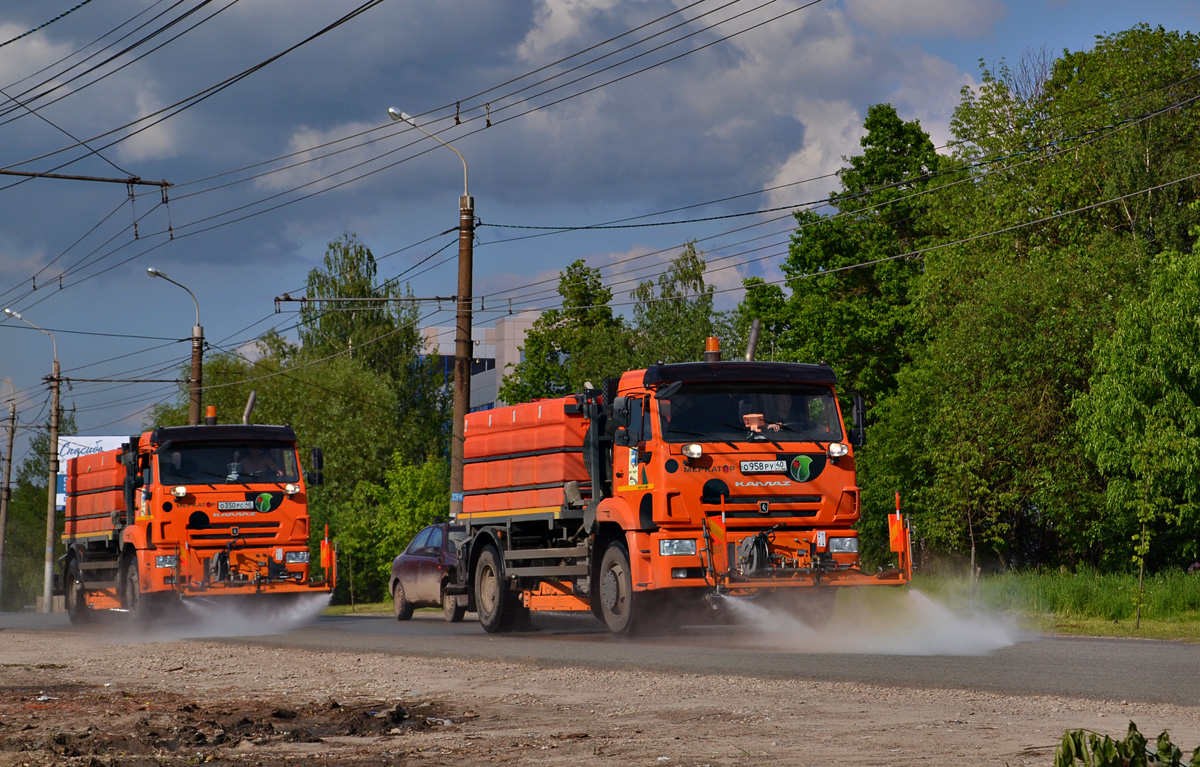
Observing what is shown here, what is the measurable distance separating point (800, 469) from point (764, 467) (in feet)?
1.40

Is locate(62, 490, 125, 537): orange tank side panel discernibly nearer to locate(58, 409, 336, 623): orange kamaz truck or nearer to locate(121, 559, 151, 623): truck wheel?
locate(58, 409, 336, 623): orange kamaz truck

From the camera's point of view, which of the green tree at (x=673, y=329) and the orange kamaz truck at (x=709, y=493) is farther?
the green tree at (x=673, y=329)

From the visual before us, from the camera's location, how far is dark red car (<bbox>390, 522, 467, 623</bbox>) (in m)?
23.5

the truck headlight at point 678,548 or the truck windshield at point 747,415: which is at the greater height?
the truck windshield at point 747,415

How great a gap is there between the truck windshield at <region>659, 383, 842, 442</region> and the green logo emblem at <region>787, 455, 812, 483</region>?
27 cm

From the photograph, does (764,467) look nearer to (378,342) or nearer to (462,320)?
(462,320)

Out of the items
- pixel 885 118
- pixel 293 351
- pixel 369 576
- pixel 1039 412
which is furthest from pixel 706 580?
pixel 293 351

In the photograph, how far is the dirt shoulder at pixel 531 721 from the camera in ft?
27.3

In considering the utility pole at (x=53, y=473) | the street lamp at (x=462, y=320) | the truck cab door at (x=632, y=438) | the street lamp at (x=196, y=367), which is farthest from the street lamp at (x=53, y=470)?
the truck cab door at (x=632, y=438)

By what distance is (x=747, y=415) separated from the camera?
1736 centimetres

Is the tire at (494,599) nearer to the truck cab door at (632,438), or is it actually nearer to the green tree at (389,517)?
the truck cab door at (632,438)

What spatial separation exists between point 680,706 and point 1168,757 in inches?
214

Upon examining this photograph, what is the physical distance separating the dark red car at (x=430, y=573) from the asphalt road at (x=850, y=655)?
1086mm

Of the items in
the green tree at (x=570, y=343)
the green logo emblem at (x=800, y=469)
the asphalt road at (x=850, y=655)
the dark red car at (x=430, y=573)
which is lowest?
the asphalt road at (x=850, y=655)
